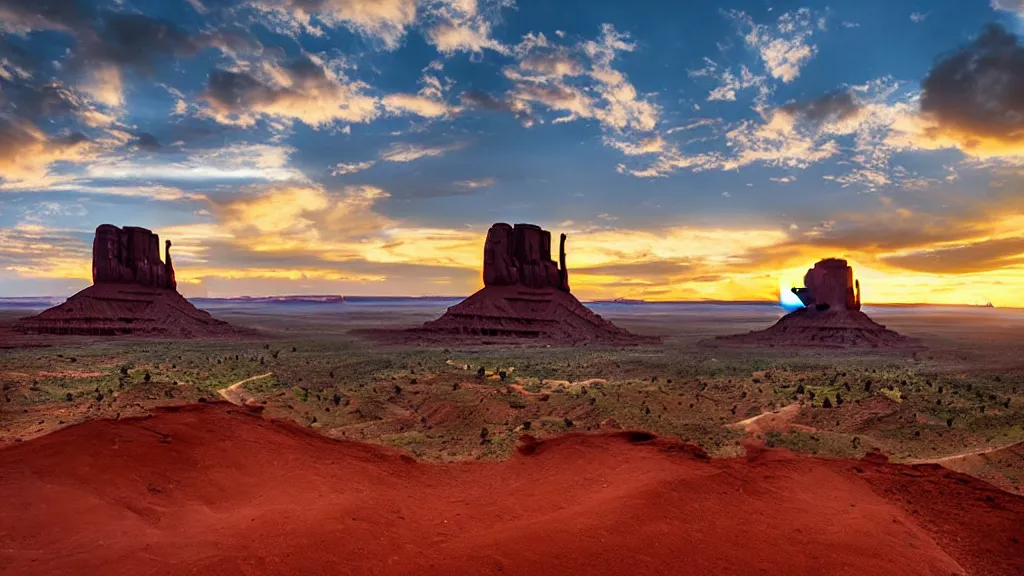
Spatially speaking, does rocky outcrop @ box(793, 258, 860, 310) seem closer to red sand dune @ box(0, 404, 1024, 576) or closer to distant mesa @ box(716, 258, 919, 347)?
distant mesa @ box(716, 258, 919, 347)

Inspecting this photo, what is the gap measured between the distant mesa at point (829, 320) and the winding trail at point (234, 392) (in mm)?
54280

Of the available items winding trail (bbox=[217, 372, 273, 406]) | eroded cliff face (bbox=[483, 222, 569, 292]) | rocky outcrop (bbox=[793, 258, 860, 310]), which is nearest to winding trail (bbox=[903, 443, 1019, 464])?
winding trail (bbox=[217, 372, 273, 406])

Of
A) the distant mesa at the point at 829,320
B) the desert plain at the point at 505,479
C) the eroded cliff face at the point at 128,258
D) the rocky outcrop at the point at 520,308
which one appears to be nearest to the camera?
the desert plain at the point at 505,479

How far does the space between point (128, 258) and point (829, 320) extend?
9558 cm

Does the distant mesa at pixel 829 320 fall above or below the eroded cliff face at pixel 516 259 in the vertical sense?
below

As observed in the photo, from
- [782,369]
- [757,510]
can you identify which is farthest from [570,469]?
[782,369]

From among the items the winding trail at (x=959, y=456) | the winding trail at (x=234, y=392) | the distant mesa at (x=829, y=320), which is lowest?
the winding trail at (x=959, y=456)

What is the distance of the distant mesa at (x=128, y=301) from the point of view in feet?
214

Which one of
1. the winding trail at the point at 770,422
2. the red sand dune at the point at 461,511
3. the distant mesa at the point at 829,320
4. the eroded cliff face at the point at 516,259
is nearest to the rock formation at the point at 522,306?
the eroded cliff face at the point at 516,259

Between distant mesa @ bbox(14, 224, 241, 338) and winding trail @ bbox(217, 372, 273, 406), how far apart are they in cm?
4795

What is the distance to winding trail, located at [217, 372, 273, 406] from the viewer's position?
2126cm

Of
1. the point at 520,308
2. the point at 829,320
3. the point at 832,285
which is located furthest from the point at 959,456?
the point at 520,308

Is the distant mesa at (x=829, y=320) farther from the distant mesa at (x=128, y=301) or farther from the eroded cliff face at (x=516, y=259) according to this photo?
the distant mesa at (x=128, y=301)

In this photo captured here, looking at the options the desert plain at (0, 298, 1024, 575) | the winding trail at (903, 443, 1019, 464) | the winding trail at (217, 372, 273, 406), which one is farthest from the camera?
the winding trail at (217, 372, 273, 406)
